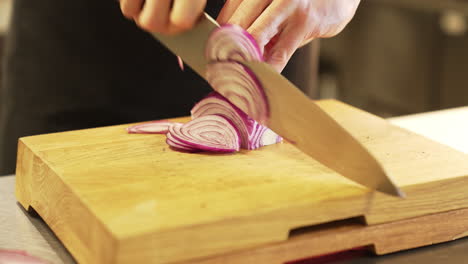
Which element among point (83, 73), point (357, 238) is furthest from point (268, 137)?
point (83, 73)

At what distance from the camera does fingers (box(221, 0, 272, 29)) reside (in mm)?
1347

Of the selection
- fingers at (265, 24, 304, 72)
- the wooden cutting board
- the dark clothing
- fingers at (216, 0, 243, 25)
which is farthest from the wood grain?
the dark clothing

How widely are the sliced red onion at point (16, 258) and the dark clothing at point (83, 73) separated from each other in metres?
0.74

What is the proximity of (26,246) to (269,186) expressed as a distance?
Answer: 41 centimetres

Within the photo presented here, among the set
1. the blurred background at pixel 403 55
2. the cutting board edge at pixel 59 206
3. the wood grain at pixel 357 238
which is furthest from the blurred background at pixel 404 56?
the cutting board edge at pixel 59 206

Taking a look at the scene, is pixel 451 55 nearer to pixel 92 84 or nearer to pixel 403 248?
pixel 92 84

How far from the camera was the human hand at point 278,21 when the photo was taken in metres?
1.33

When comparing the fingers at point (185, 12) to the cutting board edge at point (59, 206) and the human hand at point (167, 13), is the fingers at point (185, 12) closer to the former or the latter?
the human hand at point (167, 13)

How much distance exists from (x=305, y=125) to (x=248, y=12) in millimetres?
284

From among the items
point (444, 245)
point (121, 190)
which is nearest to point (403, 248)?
point (444, 245)

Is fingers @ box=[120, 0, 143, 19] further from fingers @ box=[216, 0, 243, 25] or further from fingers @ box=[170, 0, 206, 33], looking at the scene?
fingers @ box=[216, 0, 243, 25]

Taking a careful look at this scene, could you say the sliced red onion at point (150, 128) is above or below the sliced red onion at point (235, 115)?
below

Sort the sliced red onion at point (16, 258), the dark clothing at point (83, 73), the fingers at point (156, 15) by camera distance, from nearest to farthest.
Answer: the sliced red onion at point (16, 258), the fingers at point (156, 15), the dark clothing at point (83, 73)

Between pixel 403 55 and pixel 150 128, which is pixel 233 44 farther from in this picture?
pixel 403 55
